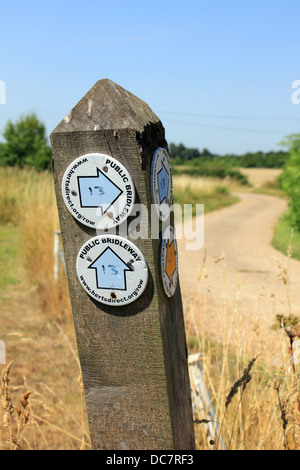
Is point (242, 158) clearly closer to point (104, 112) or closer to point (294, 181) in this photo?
point (294, 181)

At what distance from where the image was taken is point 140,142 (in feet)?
3.34

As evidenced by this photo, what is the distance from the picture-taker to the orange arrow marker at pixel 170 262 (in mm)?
1180

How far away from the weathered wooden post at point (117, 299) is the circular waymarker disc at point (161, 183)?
0.09 ft

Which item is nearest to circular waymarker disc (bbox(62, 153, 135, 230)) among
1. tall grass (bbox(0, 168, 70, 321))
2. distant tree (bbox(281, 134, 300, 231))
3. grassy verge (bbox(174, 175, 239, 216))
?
tall grass (bbox(0, 168, 70, 321))

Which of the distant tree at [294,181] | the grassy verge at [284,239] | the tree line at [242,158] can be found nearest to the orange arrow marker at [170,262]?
the grassy verge at [284,239]

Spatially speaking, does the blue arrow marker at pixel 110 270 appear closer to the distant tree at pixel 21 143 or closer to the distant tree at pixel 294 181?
the distant tree at pixel 294 181

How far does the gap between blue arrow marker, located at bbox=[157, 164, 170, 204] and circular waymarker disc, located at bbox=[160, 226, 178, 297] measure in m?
0.10

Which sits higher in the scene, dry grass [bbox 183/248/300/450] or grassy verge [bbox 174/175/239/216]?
grassy verge [bbox 174/175/239/216]

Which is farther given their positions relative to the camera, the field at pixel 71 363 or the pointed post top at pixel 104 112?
the field at pixel 71 363

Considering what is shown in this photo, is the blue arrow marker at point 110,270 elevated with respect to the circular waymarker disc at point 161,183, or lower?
lower

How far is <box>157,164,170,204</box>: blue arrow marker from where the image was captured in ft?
3.72

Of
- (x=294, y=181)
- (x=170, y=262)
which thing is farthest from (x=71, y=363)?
(x=294, y=181)

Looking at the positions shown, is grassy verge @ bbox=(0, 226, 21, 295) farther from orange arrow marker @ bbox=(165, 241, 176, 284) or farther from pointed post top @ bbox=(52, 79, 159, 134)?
pointed post top @ bbox=(52, 79, 159, 134)

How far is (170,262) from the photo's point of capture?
1.21 m
